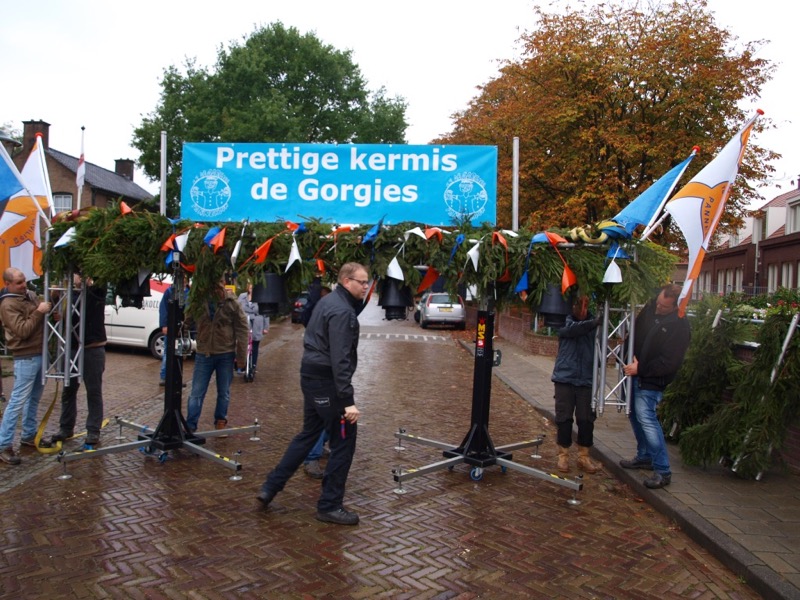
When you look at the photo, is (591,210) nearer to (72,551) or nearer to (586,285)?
(586,285)

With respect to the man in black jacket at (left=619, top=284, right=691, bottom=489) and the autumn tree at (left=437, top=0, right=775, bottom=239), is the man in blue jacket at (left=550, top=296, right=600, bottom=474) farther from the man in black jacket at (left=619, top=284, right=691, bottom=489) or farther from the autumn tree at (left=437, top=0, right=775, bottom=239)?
the autumn tree at (left=437, top=0, right=775, bottom=239)

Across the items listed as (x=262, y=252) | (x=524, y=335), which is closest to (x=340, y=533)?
(x=262, y=252)

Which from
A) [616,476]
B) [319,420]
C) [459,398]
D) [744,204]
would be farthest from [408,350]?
[319,420]

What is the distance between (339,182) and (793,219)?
121 feet

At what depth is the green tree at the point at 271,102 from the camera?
105 ft

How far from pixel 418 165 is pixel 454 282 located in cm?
119

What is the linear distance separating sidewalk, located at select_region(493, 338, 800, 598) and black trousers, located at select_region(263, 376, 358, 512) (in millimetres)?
2720

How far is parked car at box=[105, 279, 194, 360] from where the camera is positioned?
581 inches

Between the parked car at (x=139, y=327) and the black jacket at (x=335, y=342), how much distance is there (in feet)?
34.4

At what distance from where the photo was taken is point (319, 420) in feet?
17.3

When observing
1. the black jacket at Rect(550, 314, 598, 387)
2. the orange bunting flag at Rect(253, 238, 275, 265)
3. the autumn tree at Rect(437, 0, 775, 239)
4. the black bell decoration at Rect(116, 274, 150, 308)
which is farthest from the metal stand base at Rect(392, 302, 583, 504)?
the autumn tree at Rect(437, 0, 775, 239)

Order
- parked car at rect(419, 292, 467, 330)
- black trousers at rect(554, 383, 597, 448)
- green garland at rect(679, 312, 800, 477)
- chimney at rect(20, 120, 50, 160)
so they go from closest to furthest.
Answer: green garland at rect(679, 312, 800, 477) → black trousers at rect(554, 383, 597, 448) → parked car at rect(419, 292, 467, 330) → chimney at rect(20, 120, 50, 160)

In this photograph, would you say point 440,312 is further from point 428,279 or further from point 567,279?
point 567,279

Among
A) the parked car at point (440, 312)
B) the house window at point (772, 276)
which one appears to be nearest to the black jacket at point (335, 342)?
the parked car at point (440, 312)
